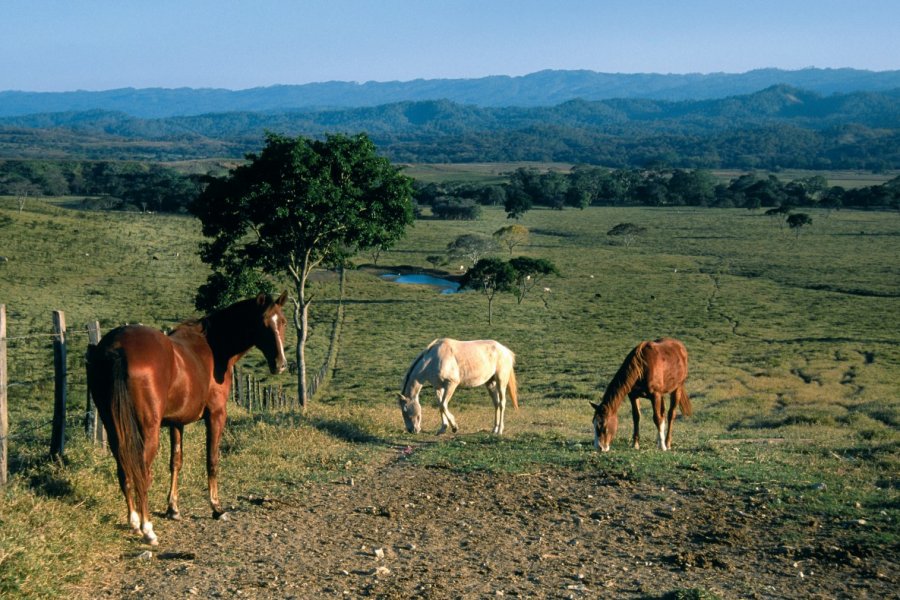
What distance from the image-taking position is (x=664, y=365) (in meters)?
15.7

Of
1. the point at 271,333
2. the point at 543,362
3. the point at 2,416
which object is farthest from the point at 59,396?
the point at 543,362

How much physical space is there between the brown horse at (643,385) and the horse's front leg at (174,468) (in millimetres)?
7157

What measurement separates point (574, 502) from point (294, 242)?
14.9 metres

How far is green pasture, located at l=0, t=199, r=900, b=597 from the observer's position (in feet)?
35.2

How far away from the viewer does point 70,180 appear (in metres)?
145

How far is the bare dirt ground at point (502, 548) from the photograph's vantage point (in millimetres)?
8141

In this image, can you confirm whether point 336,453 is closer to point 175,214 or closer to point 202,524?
point 202,524

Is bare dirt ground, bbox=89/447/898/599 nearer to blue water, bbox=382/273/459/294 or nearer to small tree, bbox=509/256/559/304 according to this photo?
small tree, bbox=509/256/559/304

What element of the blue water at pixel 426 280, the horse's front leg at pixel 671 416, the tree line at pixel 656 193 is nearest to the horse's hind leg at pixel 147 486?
the horse's front leg at pixel 671 416

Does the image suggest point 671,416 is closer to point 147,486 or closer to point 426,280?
point 147,486

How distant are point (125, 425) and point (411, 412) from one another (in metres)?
8.36

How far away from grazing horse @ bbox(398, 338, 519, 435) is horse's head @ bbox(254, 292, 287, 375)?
643 centimetres

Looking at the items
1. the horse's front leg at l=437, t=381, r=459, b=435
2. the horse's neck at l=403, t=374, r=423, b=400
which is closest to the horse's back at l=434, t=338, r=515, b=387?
the horse's front leg at l=437, t=381, r=459, b=435

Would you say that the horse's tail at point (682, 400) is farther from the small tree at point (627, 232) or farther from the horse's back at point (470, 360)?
the small tree at point (627, 232)
